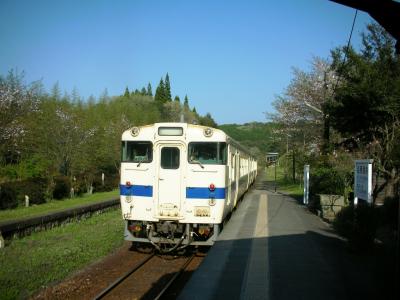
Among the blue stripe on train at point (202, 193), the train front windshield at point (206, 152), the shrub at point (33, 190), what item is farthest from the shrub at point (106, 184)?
the blue stripe on train at point (202, 193)

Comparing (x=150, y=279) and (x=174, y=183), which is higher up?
(x=174, y=183)

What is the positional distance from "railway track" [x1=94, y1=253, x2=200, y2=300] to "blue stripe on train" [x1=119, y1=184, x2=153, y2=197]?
147 centimetres

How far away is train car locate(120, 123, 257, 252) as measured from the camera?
34.5ft

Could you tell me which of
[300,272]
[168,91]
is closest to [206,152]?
[300,272]

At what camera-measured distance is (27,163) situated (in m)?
28.2

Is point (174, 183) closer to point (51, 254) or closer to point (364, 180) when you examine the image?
point (51, 254)

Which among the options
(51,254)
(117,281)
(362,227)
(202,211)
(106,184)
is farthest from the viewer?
(106,184)

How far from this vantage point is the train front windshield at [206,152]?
10609 mm

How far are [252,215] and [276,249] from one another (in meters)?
6.36

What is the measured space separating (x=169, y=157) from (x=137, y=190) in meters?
1.04

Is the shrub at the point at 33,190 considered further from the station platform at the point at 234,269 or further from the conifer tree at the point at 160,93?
the conifer tree at the point at 160,93

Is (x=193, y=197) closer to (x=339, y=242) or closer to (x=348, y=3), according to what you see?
(x=339, y=242)

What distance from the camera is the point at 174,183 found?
10.6 metres

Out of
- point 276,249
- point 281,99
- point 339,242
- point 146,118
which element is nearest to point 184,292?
point 276,249
